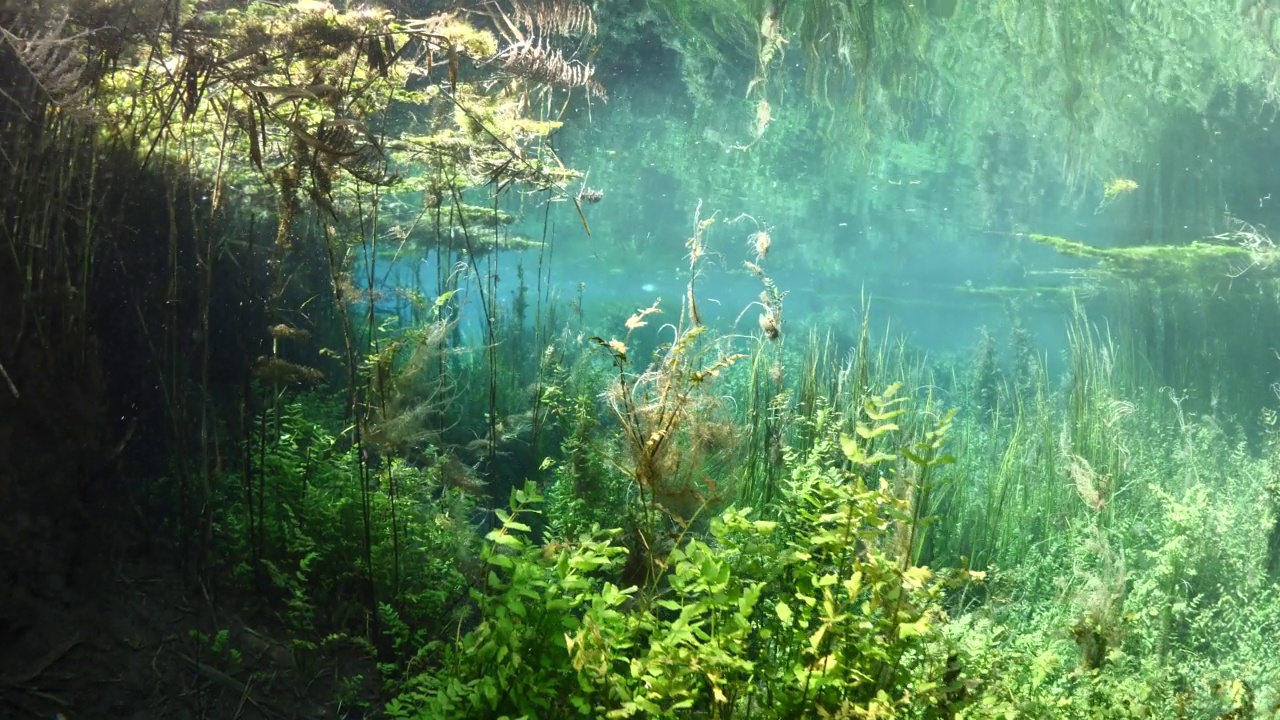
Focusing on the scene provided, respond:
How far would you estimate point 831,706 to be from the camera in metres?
2.48

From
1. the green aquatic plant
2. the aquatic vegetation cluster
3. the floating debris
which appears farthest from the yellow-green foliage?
the green aquatic plant

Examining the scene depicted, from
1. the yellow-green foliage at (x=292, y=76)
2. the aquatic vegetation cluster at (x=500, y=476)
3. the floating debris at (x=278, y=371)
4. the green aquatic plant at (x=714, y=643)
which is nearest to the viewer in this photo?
the green aquatic plant at (x=714, y=643)

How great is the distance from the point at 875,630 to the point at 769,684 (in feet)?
1.31

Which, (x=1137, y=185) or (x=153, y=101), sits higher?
(x=1137, y=185)

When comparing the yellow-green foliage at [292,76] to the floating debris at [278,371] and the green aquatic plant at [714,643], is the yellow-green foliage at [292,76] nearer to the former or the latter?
the floating debris at [278,371]

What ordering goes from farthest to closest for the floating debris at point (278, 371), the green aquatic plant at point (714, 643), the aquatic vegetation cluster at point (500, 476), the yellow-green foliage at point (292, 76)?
the floating debris at point (278, 371), the yellow-green foliage at point (292, 76), the aquatic vegetation cluster at point (500, 476), the green aquatic plant at point (714, 643)

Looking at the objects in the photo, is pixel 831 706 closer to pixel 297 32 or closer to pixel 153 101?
pixel 297 32

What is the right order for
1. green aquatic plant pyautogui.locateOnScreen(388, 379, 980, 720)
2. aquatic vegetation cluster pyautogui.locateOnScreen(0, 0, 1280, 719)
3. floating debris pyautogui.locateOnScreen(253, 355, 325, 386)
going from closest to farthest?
green aquatic plant pyautogui.locateOnScreen(388, 379, 980, 720) → aquatic vegetation cluster pyautogui.locateOnScreen(0, 0, 1280, 719) → floating debris pyautogui.locateOnScreen(253, 355, 325, 386)

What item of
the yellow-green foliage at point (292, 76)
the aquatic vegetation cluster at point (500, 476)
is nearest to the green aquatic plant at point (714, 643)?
the aquatic vegetation cluster at point (500, 476)

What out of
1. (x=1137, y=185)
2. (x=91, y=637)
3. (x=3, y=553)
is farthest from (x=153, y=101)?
(x=1137, y=185)

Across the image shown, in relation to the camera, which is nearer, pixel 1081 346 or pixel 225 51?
pixel 225 51

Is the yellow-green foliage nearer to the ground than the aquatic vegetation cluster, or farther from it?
farther from it

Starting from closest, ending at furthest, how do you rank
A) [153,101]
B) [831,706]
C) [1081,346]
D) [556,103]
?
[831,706] < [153,101] < [1081,346] < [556,103]

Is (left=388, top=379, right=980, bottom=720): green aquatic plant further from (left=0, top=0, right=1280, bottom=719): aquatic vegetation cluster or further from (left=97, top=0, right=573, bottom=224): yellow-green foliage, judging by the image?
(left=97, top=0, right=573, bottom=224): yellow-green foliage
